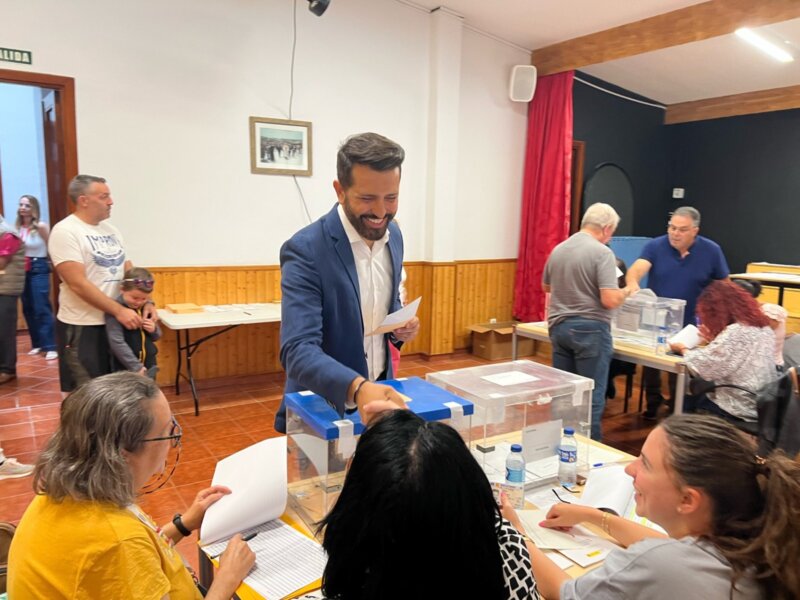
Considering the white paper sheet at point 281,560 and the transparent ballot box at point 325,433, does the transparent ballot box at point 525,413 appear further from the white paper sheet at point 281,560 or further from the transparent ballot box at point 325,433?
the white paper sheet at point 281,560

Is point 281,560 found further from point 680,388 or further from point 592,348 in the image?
point 680,388

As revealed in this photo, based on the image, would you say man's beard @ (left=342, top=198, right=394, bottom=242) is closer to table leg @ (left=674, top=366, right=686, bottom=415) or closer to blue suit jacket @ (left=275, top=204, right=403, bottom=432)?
blue suit jacket @ (left=275, top=204, right=403, bottom=432)

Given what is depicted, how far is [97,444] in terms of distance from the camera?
113 centimetres

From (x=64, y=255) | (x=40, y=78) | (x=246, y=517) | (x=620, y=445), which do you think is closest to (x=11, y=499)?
(x=64, y=255)

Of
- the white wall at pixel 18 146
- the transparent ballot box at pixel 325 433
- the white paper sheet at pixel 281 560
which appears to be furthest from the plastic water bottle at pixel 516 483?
the white wall at pixel 18 146

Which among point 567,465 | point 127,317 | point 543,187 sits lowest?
point 567,465

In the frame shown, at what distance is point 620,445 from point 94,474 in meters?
3.58

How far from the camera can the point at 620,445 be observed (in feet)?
12.8

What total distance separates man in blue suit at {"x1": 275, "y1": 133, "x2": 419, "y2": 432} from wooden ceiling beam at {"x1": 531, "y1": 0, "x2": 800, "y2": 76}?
14.6ft

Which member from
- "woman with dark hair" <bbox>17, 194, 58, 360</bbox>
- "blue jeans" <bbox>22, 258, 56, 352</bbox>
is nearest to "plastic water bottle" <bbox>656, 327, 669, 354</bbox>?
"woman with dark hair" <bbox>17, 194, 58, 360</bbox>

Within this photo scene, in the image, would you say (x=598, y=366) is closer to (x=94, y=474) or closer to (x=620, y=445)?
(x=620, y=445)

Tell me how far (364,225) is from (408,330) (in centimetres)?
38

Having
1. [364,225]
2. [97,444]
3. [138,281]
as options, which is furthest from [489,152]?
[97,444]

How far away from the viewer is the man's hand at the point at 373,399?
121cm
